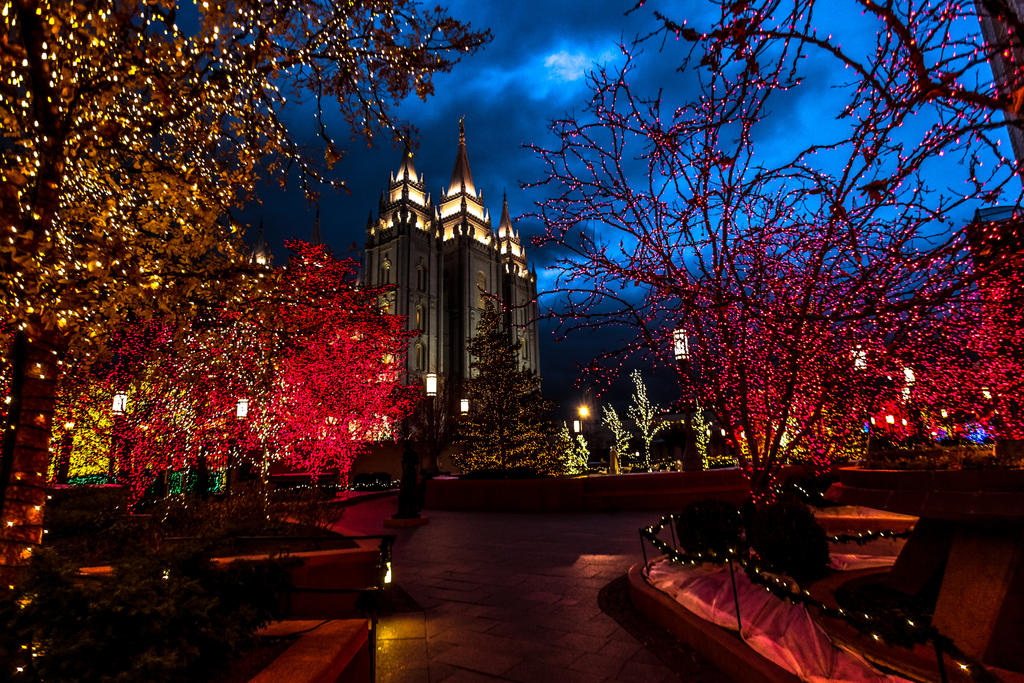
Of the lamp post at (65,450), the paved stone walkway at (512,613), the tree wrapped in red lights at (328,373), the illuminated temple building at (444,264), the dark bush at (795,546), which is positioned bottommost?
the paved stone walkway at (512,613)

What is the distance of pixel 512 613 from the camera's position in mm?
5512

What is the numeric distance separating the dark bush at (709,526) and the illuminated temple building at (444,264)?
2193 inches

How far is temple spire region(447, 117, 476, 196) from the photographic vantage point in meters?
84.4

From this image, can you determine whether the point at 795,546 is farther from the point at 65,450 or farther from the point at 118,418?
the point at 65,450

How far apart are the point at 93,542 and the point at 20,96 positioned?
6.65 m

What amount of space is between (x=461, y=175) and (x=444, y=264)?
17289 millimetres

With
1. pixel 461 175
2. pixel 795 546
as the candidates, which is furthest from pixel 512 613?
pixel 461 175

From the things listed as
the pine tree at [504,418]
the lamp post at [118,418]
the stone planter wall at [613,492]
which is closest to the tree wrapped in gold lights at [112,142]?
the lamp post at [118,418]

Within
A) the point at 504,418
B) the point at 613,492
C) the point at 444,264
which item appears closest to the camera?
the point at 613,492

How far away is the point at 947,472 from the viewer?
3.55m

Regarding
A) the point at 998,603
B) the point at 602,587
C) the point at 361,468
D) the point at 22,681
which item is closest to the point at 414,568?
the point at 602,587

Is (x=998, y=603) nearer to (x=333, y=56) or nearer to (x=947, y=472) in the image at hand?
(x=947, y=472)

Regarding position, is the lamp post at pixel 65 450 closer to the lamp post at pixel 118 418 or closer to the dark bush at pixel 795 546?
the lamp post at pixel 118 418

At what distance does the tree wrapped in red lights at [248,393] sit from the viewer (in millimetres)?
14930
